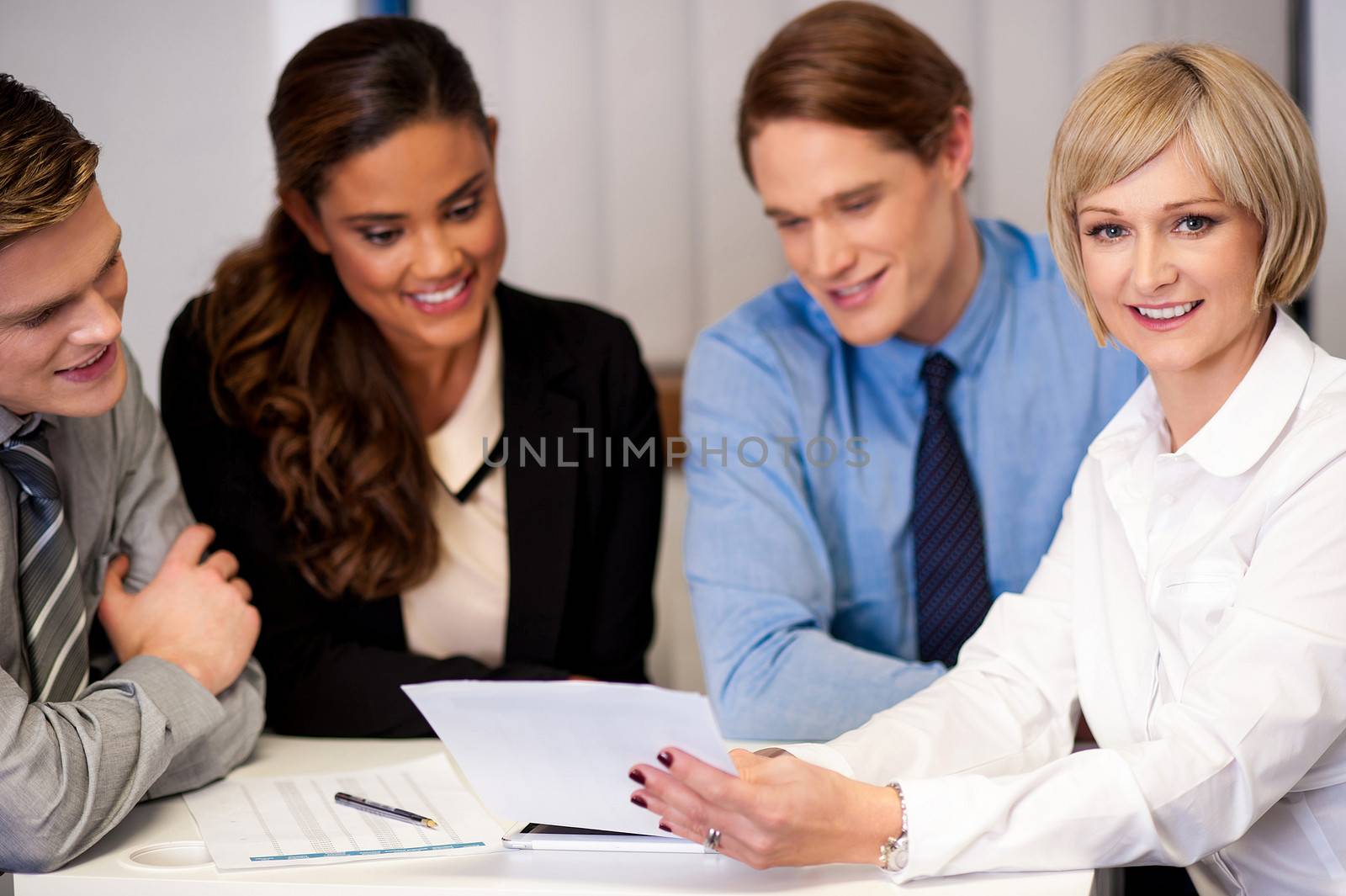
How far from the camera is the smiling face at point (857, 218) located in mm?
1890

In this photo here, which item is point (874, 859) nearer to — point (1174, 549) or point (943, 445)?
point (1174, 549)

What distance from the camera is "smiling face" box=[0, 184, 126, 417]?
1.25 metres

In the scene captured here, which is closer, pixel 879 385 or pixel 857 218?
pixel 857 218

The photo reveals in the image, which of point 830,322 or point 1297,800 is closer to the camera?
point 1297,800

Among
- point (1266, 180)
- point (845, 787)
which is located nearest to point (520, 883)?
point (845, 787)

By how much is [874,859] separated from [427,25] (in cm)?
142

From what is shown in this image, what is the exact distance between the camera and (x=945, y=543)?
A: 6.33 ft

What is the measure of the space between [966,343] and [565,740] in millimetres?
1116

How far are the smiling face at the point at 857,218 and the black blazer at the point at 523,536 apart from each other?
370 millimetres

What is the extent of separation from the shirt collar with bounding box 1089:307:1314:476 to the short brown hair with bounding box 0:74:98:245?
114 cm

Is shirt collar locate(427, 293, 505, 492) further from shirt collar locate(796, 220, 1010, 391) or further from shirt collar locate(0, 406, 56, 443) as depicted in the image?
shirt collar locate(0, 406, 56, 443)

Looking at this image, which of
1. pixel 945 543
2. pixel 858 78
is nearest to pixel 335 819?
pixel 945 543

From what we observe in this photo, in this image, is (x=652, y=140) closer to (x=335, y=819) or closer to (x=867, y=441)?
(x=867, y=441)

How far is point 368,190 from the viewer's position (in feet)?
5.93
